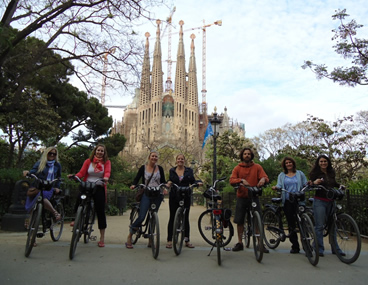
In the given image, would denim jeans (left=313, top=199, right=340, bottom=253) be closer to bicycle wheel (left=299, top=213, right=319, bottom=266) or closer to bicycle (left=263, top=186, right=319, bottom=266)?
bicycle (left=263, top=186, right=319, bottom=266)

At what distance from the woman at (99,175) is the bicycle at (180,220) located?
1.24 m

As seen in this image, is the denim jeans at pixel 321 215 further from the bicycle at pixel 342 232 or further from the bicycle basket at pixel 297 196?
the bicycle basket at pixel 297 196

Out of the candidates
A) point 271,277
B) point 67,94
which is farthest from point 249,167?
point 67,94

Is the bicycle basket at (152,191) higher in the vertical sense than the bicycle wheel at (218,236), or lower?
higher

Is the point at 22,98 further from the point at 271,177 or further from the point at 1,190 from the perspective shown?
the point at 271,177

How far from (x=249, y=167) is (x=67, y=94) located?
15.7 meters

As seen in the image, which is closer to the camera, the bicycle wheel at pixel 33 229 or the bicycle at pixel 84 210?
the bicycle wheel at pixel 33 229

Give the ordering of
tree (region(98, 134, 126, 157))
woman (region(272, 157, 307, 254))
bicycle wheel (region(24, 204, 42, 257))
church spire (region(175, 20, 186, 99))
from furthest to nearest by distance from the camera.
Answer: church spire (region(175, 20, 186, 99)) < tree (region(98, 134, 126, 157)) < woman (region(272, 157, 307, 254)) < bicycle wheel (region(24, 204, 42, 257))

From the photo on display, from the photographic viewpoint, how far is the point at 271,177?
43.9 ft

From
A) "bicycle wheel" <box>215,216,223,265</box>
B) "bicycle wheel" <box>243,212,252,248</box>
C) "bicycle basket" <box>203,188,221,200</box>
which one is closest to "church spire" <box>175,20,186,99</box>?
"bicycle wheel" <box>243,212,252,248</box>

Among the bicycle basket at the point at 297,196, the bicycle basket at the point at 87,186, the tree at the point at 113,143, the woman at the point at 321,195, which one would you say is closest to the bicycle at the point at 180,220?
the bicycle basket at the point at 87,186

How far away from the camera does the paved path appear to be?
127 inches

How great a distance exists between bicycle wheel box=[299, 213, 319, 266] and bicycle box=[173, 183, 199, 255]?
182 cm

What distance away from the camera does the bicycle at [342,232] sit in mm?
3980
